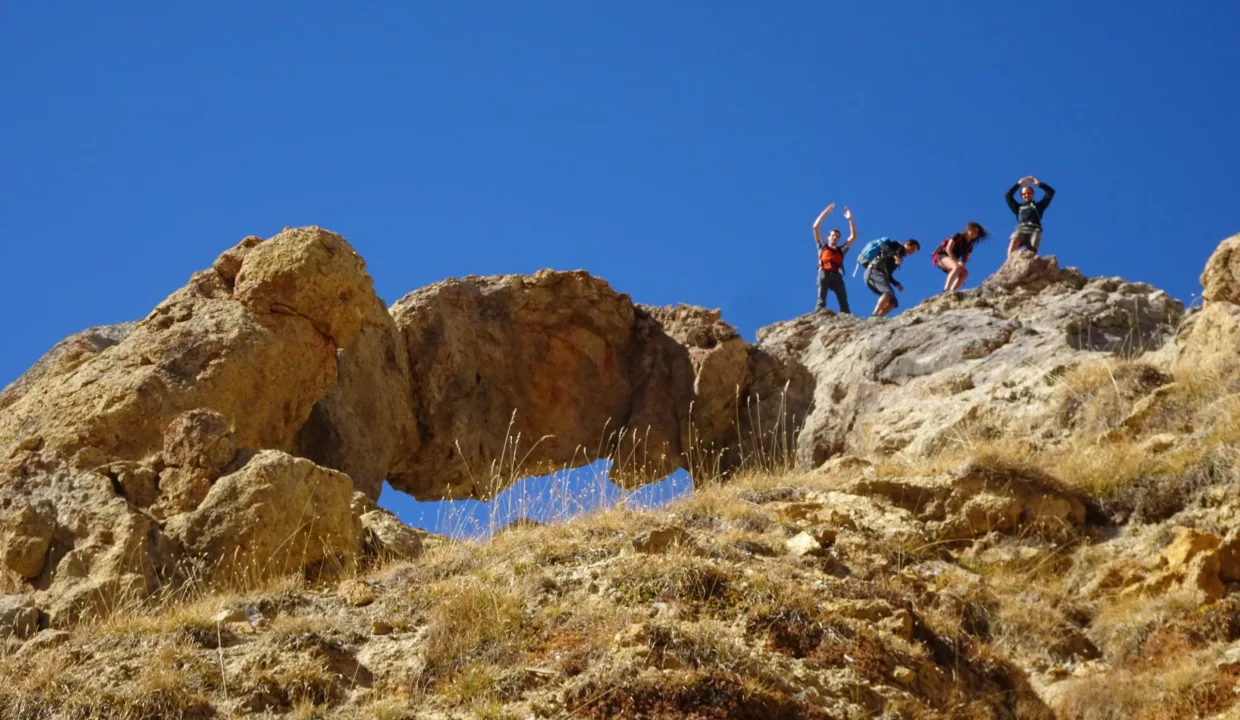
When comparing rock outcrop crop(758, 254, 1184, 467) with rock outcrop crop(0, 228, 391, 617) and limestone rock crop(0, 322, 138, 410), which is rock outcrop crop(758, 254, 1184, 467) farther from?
limestone rock crop(0, 322, 138, 410)

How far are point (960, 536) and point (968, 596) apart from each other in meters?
1.15

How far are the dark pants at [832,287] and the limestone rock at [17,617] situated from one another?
44.0 ft

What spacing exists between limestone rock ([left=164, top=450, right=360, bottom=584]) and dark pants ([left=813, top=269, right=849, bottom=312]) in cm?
1154

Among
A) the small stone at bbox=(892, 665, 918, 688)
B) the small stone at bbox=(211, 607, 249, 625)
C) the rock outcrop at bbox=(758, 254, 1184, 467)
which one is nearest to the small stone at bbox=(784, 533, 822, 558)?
the small stone at bbox=(892, 665, 918, 688)

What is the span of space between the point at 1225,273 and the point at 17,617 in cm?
1009

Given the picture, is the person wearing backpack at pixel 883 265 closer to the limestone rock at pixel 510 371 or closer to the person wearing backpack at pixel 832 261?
the person wearing backpack at pixel 832 261

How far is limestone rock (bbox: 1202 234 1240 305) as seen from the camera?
1220 centimetres

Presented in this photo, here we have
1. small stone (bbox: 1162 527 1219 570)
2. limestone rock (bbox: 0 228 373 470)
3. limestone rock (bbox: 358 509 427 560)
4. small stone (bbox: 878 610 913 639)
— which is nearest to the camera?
small stone (bbox: 878 610 913 639)

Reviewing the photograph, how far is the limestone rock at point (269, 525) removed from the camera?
880cm

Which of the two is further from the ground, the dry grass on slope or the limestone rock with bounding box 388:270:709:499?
the limestone rock with bounding box 388:270:709:499

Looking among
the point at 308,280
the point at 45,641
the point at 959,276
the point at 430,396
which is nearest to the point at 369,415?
the point at 430,396

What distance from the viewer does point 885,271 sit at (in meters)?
19.7

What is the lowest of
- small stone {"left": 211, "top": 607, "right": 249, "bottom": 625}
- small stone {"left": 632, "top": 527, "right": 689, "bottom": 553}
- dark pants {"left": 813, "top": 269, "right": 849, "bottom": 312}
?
small stone {"left": 211, "top": 607, "right": 249, "bottom": 625}

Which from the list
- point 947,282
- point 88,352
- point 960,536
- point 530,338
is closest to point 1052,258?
point 947,282
